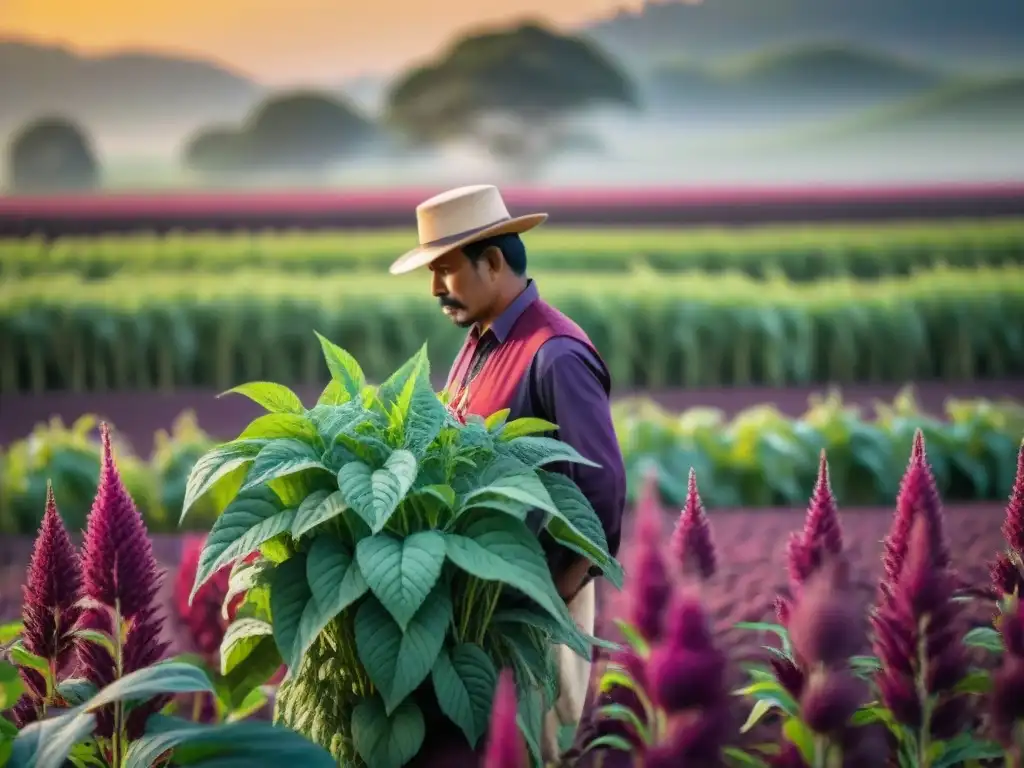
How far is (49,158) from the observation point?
7.11 meters

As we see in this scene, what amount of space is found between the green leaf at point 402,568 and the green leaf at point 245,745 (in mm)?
160

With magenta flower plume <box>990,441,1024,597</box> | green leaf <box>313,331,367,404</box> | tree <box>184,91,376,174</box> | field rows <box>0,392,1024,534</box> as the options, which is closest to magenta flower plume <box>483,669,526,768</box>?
green leaf <box>313,331,367,404</box>

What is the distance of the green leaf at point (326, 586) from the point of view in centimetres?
132

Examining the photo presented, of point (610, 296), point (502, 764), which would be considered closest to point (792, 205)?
point (610, 296)

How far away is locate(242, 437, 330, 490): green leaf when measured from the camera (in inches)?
53.3

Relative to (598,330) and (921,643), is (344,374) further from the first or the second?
(598,330)

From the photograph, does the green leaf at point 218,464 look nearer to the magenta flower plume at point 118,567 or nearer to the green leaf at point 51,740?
the magenta flower plume at point 118,567

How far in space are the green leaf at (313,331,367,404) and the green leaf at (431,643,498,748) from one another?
344 millimetres

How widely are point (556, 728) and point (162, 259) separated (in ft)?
22.4

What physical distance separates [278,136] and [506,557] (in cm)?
687

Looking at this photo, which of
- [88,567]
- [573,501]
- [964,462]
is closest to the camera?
[88,567]

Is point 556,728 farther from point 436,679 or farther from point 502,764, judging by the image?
point 502,764

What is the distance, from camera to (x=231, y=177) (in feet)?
26.0

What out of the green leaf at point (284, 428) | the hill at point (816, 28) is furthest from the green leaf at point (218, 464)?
the hill at point (816, 28)
